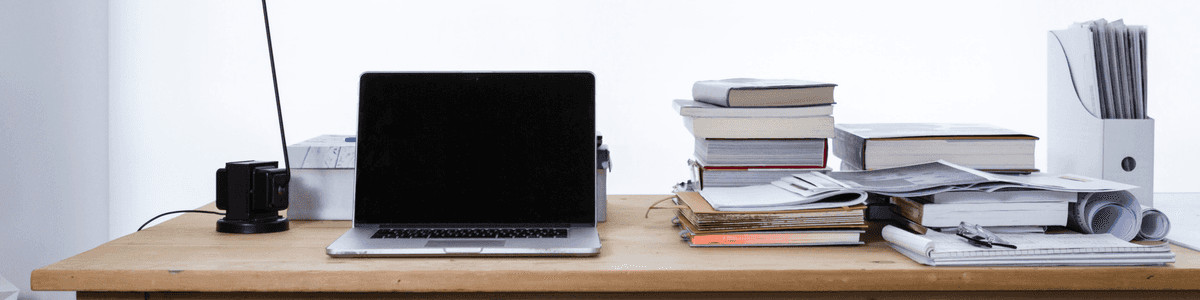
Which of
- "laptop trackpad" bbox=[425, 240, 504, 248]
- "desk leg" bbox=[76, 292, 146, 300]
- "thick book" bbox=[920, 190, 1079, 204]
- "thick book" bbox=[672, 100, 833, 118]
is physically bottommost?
"desk leg" bbox=[76, 292, 146, 300]

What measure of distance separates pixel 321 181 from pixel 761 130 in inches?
24.4

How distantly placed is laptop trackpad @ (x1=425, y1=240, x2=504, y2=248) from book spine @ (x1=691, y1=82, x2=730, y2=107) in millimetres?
380

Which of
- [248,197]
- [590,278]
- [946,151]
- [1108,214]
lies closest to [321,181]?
[248,197]

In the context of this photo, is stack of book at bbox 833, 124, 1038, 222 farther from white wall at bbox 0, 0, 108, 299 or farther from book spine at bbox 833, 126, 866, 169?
white wall at bbox 0, 0, 108, 299

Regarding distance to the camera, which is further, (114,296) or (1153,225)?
(1153,225)

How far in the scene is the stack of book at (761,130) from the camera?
111 cm

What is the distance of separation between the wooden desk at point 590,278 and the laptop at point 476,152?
0.18 m

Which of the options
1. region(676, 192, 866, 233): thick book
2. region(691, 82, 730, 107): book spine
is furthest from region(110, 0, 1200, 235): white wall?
region(676, 192, 866, 233): thick book

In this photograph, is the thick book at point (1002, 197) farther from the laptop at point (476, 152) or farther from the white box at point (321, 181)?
the white box at point (321, 181)

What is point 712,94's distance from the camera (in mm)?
1177

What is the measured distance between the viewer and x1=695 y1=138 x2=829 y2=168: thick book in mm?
1125

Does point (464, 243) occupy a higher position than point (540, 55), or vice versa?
point (540, 55)

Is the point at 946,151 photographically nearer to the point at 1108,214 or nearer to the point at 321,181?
the point at 1108,214

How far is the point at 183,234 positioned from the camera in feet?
3.40
